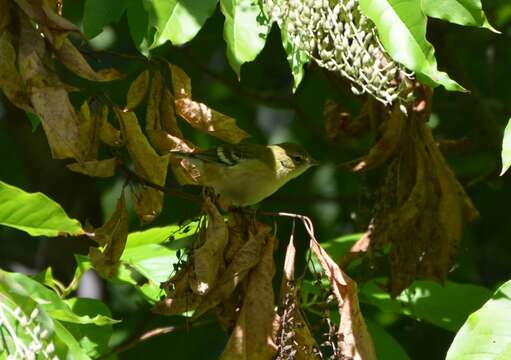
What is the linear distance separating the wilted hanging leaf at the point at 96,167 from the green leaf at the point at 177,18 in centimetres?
34

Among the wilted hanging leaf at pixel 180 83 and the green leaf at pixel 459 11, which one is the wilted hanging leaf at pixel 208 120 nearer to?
the wilted hanging leaf at pixel 180 83

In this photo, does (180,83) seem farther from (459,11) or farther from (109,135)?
(459,11)

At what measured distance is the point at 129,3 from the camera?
2.64 metres

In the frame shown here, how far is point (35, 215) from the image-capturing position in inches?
107

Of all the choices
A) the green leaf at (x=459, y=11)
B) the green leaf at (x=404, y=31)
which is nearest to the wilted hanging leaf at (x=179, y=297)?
the green leaf at (x=404, y=31)

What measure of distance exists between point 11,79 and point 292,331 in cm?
85

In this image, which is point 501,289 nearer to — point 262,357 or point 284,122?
point 262,357

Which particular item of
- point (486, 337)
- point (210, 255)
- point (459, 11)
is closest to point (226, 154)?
point (210, 255)

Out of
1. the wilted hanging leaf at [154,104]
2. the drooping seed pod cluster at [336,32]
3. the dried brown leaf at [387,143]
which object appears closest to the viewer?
the drooping seed pod cluster at [336,32]

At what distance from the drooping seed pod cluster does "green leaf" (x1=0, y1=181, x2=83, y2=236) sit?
69cm

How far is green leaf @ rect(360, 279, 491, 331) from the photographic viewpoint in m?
3.30

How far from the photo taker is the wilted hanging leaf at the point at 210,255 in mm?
2531

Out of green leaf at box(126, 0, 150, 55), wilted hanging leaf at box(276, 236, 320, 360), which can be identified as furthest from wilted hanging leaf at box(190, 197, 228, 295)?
green leaf at box(126, 0, 150, 55)

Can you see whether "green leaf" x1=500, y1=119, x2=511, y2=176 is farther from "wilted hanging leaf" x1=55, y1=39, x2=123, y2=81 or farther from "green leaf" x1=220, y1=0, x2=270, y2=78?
"wilted hanging leaf" x1=55, y1=39, x2=123, y2=81
